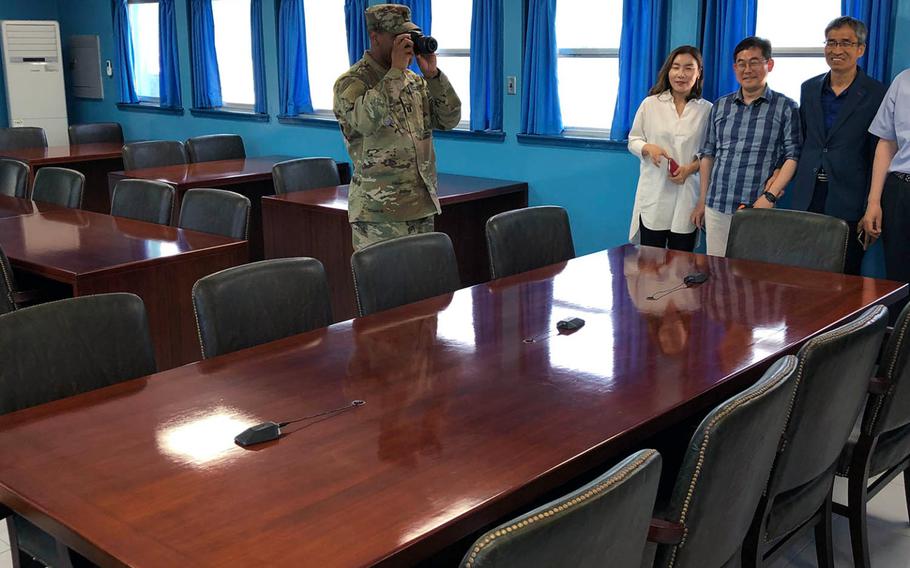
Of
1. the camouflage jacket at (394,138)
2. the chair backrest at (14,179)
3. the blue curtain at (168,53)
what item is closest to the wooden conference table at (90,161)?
the blue curtain at (168,53)

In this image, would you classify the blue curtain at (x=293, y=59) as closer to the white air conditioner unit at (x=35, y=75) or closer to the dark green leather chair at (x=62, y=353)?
the white air conditioner unit at (x=35, y=75)

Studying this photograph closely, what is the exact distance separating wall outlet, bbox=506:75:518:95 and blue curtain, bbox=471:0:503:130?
0.06 m

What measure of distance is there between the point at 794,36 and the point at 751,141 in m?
0.77

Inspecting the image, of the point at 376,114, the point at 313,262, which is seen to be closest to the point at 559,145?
the point at 376,114

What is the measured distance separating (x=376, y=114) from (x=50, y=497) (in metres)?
2.24

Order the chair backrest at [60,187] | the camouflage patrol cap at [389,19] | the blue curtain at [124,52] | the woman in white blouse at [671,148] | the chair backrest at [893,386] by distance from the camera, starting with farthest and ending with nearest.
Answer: the blue curtain at [124,52]
the chair backrest at [60,187]
the woman in white blouse at [671,148]
the camouflage patrol cap at [389,19]
the chair backrest at [893,386]

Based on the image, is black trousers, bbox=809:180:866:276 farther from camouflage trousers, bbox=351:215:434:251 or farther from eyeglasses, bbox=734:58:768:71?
camouflage trousers, bbox=351:215:434:251

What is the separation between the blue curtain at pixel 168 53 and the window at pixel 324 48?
148 cm

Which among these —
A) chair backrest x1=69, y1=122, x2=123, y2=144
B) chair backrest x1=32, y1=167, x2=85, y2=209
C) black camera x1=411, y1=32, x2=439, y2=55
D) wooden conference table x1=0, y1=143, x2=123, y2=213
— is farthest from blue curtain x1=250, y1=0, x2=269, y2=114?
black camera x1=411, y1=32, x2=439, y2=55

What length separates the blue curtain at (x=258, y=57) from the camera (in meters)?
7.05

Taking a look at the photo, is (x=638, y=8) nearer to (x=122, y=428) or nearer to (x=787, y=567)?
(x=787, y=567)

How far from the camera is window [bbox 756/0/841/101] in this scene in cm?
452

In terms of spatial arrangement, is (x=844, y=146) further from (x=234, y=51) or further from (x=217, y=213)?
(x=234, y=51)

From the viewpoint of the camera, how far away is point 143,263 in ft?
11.4
